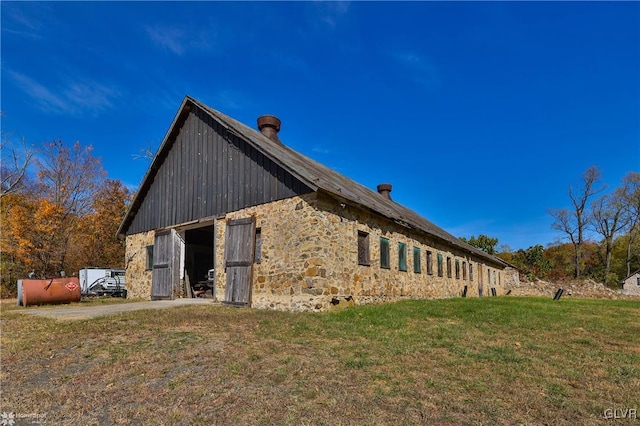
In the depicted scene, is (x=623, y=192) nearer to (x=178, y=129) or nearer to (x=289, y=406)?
(x=178, y=129)

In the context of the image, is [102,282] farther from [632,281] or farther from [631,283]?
[632,281]

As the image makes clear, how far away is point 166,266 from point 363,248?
8.21m

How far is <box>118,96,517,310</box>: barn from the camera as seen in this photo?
11883 mm

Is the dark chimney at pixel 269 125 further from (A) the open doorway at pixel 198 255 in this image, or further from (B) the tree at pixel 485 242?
(B) the tree at pixel 485 242

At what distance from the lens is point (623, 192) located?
1751 inches

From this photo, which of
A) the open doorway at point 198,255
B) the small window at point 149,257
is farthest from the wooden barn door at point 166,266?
the open doorway at point 198,255

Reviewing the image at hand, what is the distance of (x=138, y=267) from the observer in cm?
1848

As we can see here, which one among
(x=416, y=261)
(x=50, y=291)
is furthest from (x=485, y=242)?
(x=50, y=291)

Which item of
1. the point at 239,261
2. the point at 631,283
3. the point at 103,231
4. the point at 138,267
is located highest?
the point at 103,231

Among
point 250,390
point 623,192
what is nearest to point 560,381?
point 250,390

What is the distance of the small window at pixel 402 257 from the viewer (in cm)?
1631

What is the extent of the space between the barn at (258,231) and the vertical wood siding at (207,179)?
41 millimetres

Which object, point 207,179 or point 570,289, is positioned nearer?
point 207,179

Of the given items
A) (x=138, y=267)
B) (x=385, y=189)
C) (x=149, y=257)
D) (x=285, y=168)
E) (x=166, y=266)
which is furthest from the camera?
(x=385, y=189)
